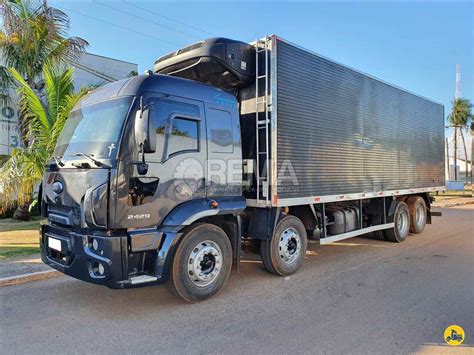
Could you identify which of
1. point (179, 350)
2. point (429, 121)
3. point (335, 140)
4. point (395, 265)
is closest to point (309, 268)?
point (395, 265)

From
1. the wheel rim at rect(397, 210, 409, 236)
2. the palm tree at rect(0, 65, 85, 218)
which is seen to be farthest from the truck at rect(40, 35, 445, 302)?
the palm tree at rect(0, 65, 85, 218)

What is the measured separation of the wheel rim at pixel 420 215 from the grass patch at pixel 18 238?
9664 mm

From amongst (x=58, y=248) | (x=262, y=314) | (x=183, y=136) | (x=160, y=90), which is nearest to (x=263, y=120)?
(x=183, y=136)

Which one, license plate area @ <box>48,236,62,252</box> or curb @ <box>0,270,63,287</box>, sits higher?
license plate area @ <box>48,236,62,252</box>

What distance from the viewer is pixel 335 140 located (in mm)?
7047

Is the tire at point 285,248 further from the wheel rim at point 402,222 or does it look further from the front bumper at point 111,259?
the wheel rim at point 402,222

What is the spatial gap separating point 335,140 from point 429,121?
5169 millimetres

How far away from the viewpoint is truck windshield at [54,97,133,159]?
4.46m

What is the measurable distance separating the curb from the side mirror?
3371mm

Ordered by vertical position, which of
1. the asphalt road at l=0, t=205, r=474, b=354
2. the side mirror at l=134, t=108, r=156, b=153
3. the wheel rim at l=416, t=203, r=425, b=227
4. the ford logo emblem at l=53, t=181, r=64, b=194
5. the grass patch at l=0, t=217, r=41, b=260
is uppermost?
the side mirror at l=134, t=108, r=156, b=153

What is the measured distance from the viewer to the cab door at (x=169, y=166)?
4.38 m

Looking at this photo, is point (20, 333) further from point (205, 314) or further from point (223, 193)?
point (223, 193)

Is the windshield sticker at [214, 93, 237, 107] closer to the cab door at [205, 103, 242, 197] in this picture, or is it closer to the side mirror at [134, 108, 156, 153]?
the cab door at [205, 103, 242, 197]

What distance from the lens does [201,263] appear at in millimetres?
4926
